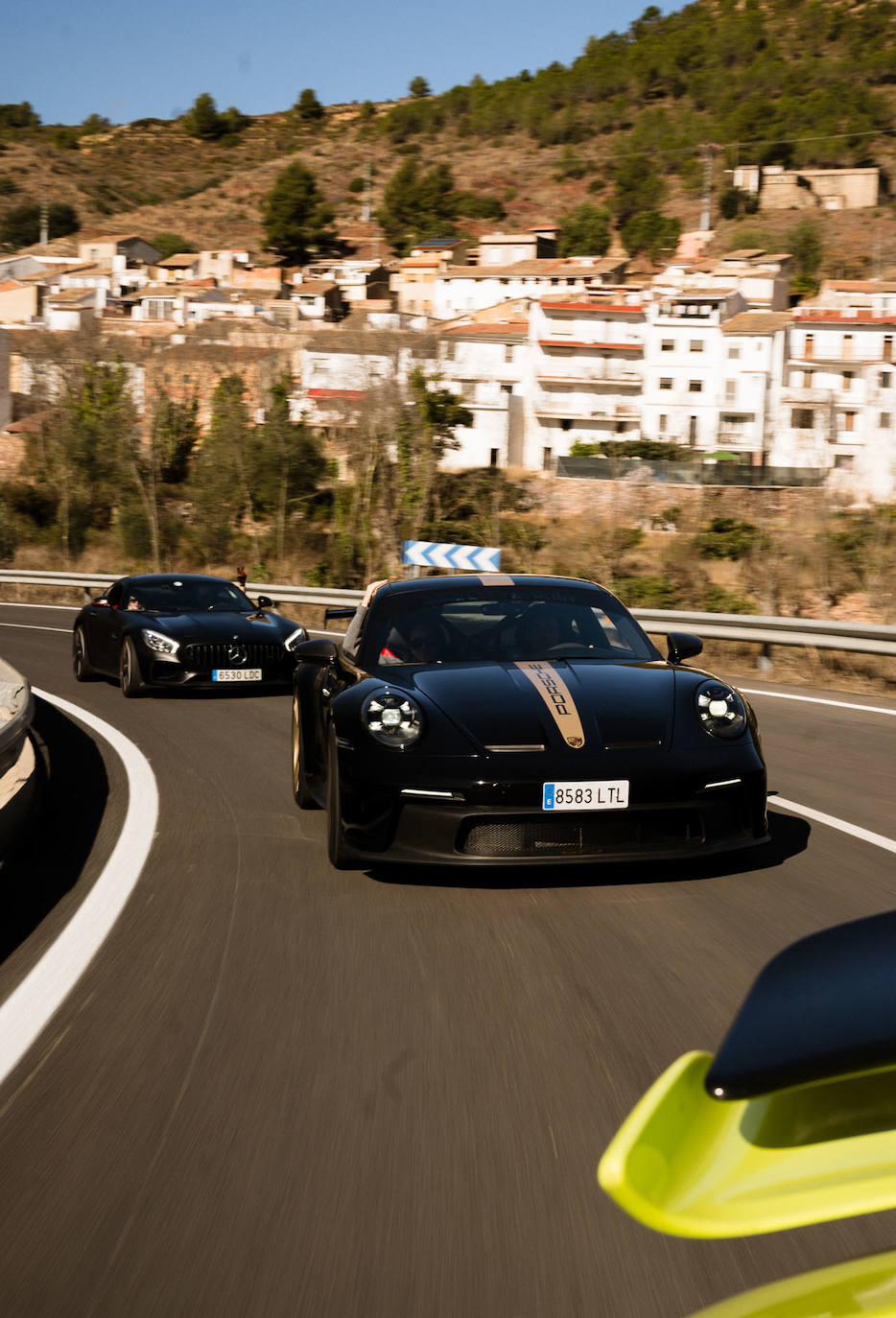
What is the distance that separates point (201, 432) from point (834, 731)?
63.6m

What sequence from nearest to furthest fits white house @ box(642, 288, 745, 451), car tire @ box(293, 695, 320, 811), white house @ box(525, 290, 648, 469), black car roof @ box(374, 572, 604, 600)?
black car roof @ box(374, 572, 604, 600) < car tire @ box(293, 695, 320, 811) < white house @ box(642, 288, 745, 451) < white house @ box(525, 290, 648, 469)

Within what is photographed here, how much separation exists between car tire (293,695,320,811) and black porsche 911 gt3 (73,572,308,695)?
19.2 ft

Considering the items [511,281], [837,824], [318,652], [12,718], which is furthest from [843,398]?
[12,718]

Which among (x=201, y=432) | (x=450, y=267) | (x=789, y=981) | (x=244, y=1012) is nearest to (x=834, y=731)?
(x=244, y=1012)

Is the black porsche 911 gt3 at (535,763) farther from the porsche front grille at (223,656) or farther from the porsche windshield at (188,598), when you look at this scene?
the porsche windshield at (188,598)

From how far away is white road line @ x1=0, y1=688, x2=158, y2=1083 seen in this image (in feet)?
14.4

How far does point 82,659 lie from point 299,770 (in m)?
8.56

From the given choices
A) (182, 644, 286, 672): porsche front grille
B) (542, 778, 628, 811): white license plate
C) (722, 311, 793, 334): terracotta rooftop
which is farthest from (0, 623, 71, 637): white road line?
(722, 311, 793, 334): terracotta rooftop

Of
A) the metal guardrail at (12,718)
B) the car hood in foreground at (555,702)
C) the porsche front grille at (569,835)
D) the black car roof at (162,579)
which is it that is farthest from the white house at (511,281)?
the porsche front grille at (569,835)

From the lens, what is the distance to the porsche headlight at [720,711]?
617cm

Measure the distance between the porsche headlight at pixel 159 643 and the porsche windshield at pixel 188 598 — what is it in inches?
35.8

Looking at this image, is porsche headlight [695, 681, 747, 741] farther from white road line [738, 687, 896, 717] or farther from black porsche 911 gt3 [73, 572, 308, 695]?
black porsche 911 gt3 [73, 572, 308, 695]

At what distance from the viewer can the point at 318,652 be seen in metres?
7.27

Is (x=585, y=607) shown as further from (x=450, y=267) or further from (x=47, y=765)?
(x=450, y=267)
